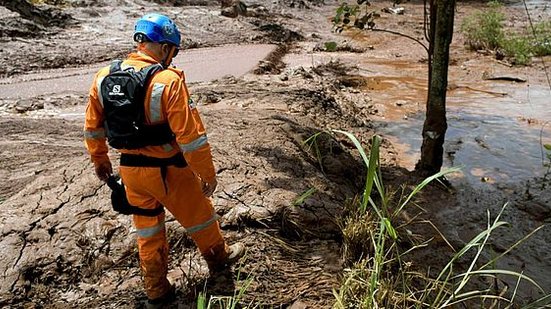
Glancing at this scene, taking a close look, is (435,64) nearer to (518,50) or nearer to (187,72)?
(187,72)

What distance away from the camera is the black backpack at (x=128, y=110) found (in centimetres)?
241

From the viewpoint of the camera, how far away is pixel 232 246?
10.3 ft

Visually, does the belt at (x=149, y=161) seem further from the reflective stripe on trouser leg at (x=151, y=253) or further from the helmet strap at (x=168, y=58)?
the helmet strap at (x=168, y=58)

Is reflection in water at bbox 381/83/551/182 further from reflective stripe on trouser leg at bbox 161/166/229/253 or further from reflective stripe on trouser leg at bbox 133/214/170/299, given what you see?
reflective stripe on trouser leg at bbox 133/214/170/299

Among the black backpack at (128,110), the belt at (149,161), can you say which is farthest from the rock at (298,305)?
the black backpack at (128,110)

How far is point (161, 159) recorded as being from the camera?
8.55 feet

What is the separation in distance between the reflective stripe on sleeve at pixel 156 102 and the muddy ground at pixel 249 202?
94 centimetres

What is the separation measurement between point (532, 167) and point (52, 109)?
6.47 m

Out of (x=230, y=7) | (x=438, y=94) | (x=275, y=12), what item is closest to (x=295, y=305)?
(x=438, y=94)

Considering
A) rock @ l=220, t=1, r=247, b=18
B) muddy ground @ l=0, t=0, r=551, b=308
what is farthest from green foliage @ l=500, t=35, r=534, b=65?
rock @ l=220, t=1, r=247, b=18

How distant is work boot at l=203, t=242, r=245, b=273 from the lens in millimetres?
2930

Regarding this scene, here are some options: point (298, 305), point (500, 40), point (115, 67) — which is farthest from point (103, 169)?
point (500, 40)

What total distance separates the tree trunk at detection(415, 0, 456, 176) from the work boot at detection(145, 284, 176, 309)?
329 cm

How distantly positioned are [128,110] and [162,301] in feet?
3.67
